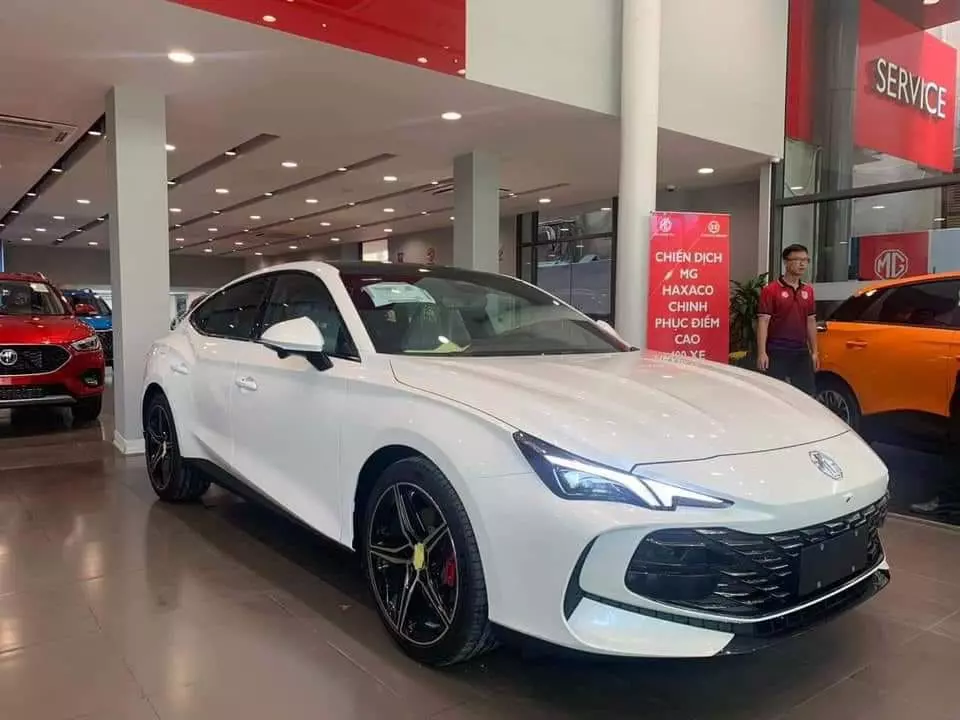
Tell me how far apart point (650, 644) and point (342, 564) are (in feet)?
5.50

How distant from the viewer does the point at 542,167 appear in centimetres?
912

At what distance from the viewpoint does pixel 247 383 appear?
9.96ft

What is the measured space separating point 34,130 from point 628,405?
7.44 m

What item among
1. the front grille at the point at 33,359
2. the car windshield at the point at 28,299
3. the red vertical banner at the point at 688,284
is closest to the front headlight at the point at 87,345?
the front grille at the point at 33,359

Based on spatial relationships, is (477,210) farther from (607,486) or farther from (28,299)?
(607,486)

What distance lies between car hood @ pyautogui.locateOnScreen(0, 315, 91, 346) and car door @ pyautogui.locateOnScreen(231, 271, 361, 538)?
3.92 metres

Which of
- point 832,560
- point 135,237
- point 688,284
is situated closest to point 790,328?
point 688,284

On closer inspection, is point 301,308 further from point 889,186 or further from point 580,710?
point 889,186

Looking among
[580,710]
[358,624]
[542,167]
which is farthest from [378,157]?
[580,710]

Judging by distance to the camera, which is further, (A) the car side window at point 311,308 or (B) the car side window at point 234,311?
(B) the car side window at point 234,311

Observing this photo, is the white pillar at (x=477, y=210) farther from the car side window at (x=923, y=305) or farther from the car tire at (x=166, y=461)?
the car tire at (x=166, y=461)

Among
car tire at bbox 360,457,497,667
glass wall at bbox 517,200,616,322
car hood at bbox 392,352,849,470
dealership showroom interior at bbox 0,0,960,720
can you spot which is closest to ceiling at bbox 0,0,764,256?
dealership showroom interior at bbox 0,0,960,720

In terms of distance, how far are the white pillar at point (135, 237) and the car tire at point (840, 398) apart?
5179 mm

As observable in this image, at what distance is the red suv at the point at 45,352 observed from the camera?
19.6 feet
